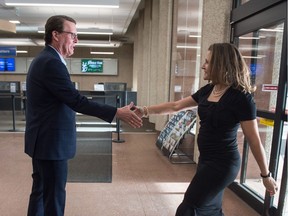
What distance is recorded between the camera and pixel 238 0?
10.1ft

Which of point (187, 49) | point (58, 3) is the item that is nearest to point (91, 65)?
point (58, 3)

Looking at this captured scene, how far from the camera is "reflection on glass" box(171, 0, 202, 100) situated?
4.43 meters

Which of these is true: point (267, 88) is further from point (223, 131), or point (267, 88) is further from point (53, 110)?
point (53, 110)

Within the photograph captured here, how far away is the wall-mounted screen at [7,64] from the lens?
13352 mm

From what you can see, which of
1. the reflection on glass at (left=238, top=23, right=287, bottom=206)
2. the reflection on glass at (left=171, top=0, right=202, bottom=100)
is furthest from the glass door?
the reflection on glass at (left=171, top=0, right=202, bottom=100)

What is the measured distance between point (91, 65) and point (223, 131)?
12.9 m

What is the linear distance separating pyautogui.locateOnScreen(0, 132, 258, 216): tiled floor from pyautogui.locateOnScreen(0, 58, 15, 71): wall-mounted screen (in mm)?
10178

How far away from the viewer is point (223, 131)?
4.64 feet

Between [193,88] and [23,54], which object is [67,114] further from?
[23,54]

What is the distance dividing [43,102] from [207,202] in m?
1.09

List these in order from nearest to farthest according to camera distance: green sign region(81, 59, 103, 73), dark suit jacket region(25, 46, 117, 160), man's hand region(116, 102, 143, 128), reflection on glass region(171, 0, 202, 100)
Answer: dark suit jacket region(25, 46, 117, 160) < man's hand region(116, 102, 143, 128) < reflection on glass region(171, 0, 202, 100) < green sign region(81, 59, 103, 73)

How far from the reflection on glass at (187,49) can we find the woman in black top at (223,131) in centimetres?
282

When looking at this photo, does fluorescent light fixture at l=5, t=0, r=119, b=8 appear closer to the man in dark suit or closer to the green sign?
the man in dark suit

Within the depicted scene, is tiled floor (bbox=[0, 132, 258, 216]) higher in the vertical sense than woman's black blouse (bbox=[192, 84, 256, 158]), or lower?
lower
